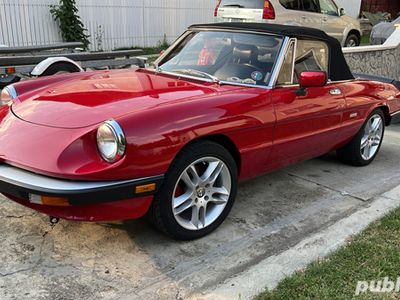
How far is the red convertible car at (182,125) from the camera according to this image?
9.56ft

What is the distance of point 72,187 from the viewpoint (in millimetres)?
2814

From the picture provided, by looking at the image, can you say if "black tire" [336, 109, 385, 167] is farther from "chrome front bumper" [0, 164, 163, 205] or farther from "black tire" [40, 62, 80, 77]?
"black tire" [40, 62, 80, 77]

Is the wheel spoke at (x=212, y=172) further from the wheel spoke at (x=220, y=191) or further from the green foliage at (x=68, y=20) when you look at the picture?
the green foliage at (x=68, y=20)

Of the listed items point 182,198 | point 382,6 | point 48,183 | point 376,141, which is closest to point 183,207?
point 182,198

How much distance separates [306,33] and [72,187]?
2786 mm

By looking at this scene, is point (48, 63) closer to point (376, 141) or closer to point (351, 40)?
point (376, 141)

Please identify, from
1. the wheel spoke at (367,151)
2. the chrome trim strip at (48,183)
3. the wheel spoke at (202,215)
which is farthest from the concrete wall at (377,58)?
the chrome trim strip at (48,183)

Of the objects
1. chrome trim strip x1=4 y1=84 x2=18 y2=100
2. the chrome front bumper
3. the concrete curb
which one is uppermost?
chrome trim strip x1=4 y1=84 x2=18 y2=100

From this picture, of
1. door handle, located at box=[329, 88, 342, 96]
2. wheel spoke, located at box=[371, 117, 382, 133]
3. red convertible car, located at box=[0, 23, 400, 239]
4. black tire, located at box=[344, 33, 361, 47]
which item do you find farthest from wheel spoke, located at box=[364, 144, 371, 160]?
black tire, located at box=[344, 33, 361, 47]

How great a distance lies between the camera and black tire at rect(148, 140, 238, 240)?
316 cm

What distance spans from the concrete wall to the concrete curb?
5.13m

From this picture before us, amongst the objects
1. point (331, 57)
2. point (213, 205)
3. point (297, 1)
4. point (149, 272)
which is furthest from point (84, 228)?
point (297, 1)

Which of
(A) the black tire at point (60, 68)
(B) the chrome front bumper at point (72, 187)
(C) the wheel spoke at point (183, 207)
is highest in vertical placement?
(A) the black tire at point (60, 68)

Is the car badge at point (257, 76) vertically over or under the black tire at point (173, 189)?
over
